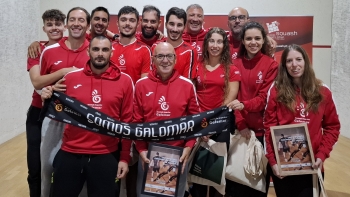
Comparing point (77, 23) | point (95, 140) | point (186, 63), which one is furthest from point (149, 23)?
point (95, 140)

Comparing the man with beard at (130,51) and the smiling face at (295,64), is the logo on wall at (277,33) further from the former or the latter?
the smiling face at (295,64)

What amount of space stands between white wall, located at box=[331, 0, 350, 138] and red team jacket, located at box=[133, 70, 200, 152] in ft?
17.8

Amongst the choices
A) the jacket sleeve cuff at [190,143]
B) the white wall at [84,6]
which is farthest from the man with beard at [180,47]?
the white wall at [84,6]

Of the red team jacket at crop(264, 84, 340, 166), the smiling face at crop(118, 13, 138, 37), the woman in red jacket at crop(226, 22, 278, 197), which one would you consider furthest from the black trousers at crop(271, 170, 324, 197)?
the smiling face at crop(118, 13, 138, 37)

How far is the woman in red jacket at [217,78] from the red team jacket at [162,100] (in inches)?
12.3

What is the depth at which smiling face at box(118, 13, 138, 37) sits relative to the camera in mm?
3461

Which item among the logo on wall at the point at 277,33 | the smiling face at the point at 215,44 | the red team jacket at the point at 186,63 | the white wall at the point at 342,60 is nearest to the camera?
the smiling face at the point at 215,44

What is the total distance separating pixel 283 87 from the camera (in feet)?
9.18

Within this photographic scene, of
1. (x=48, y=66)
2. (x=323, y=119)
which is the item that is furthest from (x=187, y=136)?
(x=48, y=66)

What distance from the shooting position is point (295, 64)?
2.77 metres

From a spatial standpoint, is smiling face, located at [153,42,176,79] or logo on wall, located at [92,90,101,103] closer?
logo on wall, located at [92,90,101,103]

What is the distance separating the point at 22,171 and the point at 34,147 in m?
1.71

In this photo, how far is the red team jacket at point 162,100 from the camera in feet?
9.28

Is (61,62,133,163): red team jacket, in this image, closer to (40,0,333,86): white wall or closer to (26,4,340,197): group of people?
(26,4,340,197): group of people
